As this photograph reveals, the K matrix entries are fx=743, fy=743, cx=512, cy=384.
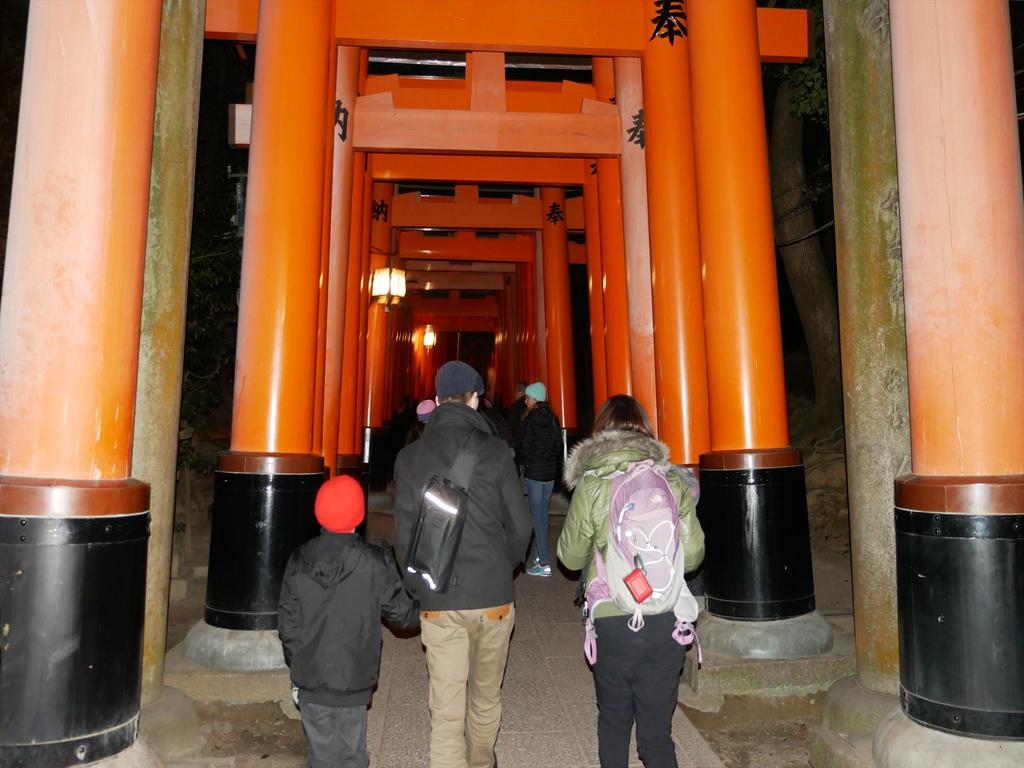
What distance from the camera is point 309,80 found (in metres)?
4.79

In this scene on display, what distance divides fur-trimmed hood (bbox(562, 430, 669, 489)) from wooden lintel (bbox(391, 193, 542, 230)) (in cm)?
1178

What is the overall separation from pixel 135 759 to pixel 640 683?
180 cm

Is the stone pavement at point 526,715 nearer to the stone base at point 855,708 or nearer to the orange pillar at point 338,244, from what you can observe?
the stone base at point 855,708

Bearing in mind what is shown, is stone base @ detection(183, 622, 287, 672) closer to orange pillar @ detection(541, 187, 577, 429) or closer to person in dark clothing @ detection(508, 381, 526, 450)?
person in dark clothing @ detection(508, 381, 526, 450)

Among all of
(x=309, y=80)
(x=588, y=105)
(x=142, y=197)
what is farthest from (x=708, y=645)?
(x=588, y=105)

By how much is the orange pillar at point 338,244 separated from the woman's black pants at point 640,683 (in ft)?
13.1

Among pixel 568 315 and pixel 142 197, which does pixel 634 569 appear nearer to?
pixel 142 197

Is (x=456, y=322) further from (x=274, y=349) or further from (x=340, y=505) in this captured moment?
(x=340, y=505)

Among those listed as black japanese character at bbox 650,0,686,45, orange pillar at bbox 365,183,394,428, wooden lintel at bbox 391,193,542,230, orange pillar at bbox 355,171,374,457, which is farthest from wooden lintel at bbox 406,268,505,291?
black japanese character at bbox 650,0,686,45

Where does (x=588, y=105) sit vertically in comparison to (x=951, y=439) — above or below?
above

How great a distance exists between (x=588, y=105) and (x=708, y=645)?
5.21 metres

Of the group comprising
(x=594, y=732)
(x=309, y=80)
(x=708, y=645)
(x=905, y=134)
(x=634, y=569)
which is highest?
(x=309, y=80)

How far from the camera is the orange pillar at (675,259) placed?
5508 mm

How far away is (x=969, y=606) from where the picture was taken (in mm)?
2529
